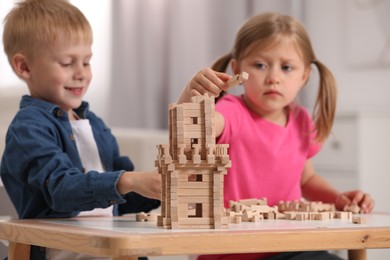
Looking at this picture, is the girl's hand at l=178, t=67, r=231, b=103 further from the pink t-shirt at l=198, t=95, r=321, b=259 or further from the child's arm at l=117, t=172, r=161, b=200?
the pink t-shirt at l=198, t=95, r=321, b=259

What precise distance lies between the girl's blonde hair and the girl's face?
19 mm

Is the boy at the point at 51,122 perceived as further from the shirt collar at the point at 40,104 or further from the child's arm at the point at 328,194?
the child's arm at the point at 328,194

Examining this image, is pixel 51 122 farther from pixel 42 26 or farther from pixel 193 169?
pixel 193 169

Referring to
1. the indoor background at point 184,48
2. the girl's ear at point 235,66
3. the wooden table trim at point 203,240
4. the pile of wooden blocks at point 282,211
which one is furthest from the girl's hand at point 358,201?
the indoor background at point 184,48

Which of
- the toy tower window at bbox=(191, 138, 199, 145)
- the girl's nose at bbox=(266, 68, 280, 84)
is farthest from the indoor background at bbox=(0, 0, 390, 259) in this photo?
the toy tower window at bbox=(191, 138, 199, 145)

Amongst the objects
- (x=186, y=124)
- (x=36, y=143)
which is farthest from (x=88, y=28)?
(x=186, y=124)

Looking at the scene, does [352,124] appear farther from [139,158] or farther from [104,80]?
[104,80]

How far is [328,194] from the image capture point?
1.75 meters

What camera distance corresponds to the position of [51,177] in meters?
1.37

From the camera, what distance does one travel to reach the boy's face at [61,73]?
1.59m

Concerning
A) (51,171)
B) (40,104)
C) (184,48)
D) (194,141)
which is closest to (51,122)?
(40,104)

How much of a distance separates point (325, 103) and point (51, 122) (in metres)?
0.65

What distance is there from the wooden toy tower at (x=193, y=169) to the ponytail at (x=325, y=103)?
0.68 m

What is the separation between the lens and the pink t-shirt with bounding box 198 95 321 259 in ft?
5.57
